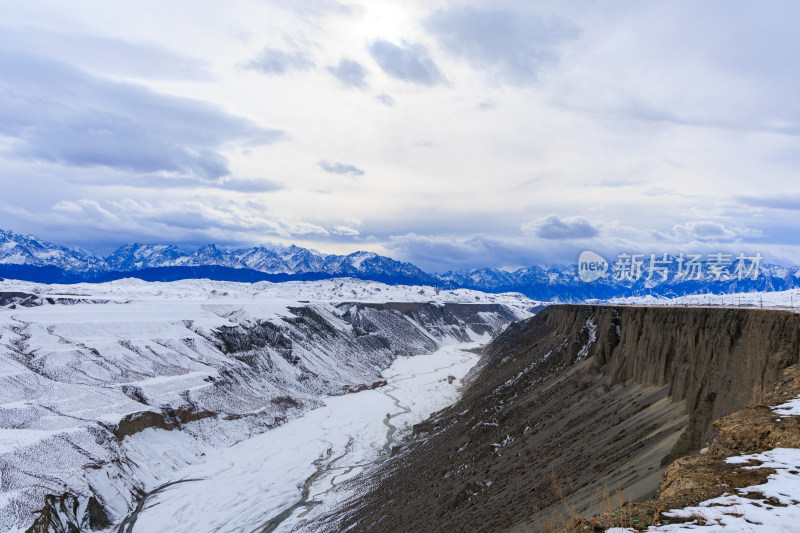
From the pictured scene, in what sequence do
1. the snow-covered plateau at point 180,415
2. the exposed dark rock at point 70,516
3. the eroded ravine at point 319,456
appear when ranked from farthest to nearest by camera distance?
the eroded ravine at point 319,456 < the snow-covered plateau at point 180,415 < the exposed dark rock at point 70,516

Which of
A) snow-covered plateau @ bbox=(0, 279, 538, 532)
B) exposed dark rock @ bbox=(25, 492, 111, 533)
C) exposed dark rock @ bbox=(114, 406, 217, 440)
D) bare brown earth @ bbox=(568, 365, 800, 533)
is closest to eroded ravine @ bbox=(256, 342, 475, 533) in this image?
snow-covered plateau @ bbox=(0, 279, 538, 532)

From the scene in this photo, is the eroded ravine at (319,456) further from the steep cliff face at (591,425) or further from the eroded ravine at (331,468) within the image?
the steep cliff face at (591,425)

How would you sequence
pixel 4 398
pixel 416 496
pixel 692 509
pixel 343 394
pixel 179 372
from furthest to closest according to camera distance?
pixel 343 394
pixel 179 372
pixel 4 398
pixel 416 496
pixel 692 509

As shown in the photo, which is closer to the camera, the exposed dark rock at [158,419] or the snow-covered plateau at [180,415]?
the snow-covered plateau at [180,415]

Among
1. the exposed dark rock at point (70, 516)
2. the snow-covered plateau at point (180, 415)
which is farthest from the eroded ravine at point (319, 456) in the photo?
the exposed dark rock at point (70, 516)

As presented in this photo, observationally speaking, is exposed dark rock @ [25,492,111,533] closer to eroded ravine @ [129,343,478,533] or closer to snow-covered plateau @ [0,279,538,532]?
snow-covered plateau @ [0,279,538,532]

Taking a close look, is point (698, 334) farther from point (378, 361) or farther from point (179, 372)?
point (378, 361)

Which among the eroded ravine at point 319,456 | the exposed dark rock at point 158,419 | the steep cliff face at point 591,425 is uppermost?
the steep cliff face at point 591,425

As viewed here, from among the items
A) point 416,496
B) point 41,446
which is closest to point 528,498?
point 416,496
